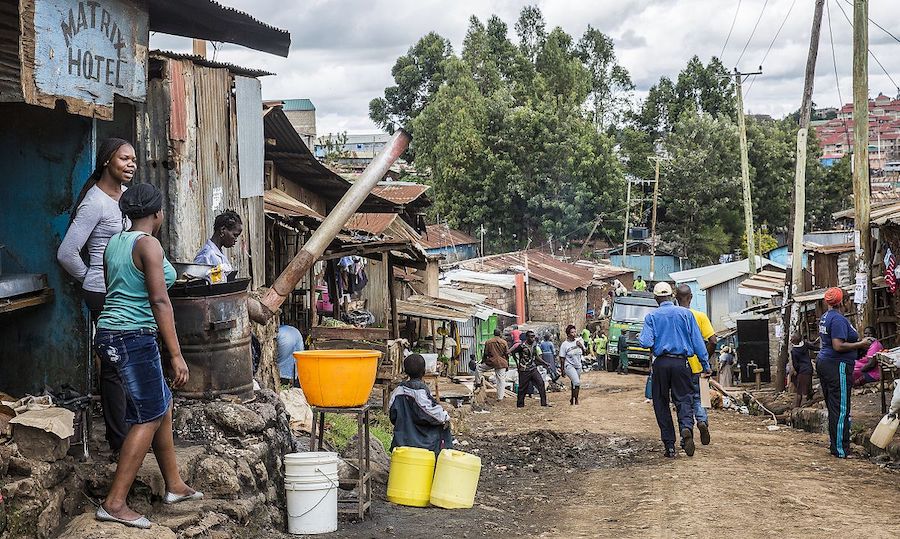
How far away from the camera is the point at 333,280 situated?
19.7m

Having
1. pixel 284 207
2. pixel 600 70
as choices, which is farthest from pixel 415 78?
pixel 284 207

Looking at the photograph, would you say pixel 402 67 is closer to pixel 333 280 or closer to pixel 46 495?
pixel 333 280

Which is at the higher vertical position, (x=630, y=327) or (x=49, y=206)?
(x=49, y=206)

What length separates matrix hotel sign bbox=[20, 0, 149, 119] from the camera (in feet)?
20.4

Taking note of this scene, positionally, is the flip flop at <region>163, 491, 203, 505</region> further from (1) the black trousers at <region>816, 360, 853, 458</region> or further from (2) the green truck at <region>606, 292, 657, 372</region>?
(2) the green truck at <region>606, 292, 657, 372</region>

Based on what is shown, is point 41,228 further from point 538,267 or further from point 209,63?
point 538,267

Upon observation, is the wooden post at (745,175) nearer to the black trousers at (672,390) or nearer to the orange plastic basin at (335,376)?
the black trousers at (672,390)

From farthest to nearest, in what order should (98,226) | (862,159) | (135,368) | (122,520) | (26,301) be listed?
(862,159) < (26,301) < (98,226) < (135,368) < (122,520)

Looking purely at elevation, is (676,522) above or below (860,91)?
below

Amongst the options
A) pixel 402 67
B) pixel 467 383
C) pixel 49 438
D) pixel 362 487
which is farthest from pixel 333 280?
pixel 402 67

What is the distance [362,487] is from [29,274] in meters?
2.86

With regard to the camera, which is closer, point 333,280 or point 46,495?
point 46,495

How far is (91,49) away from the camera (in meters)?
6.97

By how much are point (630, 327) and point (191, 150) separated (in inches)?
1078
